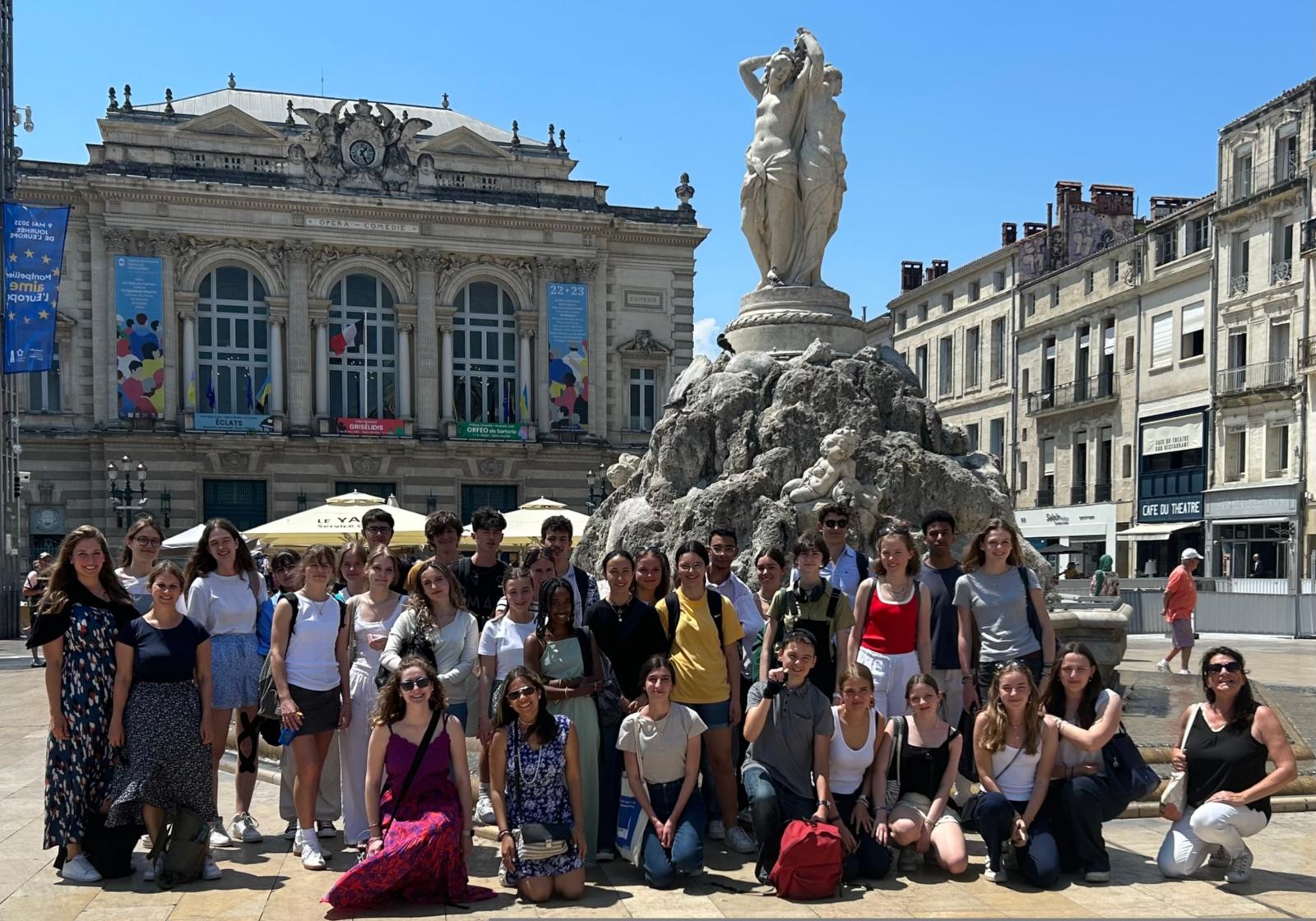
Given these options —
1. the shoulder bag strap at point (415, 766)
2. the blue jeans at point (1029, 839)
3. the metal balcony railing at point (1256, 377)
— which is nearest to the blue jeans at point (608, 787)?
the shoulder bag strap at point (415, 766)

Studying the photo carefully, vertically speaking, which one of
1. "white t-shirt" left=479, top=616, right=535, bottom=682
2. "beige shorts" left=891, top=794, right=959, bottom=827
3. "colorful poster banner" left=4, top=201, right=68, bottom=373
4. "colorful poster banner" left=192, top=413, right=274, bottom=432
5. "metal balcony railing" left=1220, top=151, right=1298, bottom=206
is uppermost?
"metal balcony railing" left=1220, top=151, right=1298, bottom=206

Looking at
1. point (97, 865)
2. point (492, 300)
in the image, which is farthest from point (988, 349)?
point (97, 865)

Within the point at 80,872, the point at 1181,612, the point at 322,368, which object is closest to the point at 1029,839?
the point at 80,872

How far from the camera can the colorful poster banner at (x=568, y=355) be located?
4409 centimetres

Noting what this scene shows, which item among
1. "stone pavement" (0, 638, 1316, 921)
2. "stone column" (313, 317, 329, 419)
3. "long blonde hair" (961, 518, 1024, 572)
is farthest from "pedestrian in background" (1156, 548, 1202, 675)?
"stone column" (313, 317, 329, 419)

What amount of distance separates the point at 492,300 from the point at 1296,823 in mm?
39554

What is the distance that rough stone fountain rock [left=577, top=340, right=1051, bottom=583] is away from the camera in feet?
41.2

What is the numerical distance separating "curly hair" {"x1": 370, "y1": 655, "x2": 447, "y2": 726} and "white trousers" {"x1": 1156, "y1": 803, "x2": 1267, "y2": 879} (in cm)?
396

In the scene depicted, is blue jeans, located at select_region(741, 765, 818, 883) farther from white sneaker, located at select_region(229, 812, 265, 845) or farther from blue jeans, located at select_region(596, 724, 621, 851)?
white sneaker, located at select_region(229, 812, 265, 845)

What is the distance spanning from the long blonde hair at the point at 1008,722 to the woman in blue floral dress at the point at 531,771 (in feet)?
7.17

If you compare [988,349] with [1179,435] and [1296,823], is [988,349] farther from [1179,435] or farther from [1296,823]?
[1296,823]

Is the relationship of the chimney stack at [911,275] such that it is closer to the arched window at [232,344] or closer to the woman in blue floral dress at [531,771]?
the arched window at [232,344]

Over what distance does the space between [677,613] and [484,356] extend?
127 feet

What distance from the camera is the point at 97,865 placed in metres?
6.39
